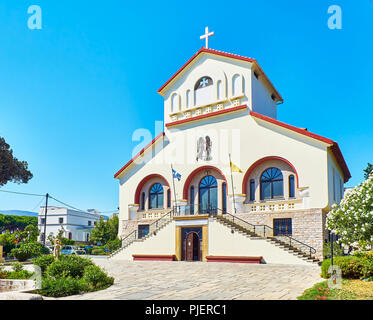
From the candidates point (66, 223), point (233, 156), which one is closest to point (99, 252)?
point (233, 156)

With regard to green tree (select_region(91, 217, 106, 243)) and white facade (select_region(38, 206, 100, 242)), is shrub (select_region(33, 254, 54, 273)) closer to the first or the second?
green tree (select_region(91, 217, 106, 243))

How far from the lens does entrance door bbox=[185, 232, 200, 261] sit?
26016 mm

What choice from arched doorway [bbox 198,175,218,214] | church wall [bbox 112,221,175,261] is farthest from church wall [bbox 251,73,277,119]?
church wall [bbox 112,221,175,261]

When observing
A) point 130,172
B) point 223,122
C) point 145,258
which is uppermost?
point 223,122

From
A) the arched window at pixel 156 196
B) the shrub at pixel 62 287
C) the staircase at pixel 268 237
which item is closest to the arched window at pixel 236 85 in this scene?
the staircase at pixel 268 237

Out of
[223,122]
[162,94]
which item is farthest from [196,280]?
[162,94]

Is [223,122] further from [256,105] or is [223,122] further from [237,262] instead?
[237,262]

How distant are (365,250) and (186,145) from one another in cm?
1965

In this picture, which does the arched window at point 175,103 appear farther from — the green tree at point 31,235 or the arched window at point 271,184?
the green tree at point 31,235

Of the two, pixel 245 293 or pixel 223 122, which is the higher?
pixel 223 122

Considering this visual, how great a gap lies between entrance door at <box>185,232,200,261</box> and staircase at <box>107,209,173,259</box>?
7.30ft

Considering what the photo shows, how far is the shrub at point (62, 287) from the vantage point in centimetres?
1047

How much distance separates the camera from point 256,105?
1132 inches

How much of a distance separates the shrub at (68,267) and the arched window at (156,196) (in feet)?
59.7
